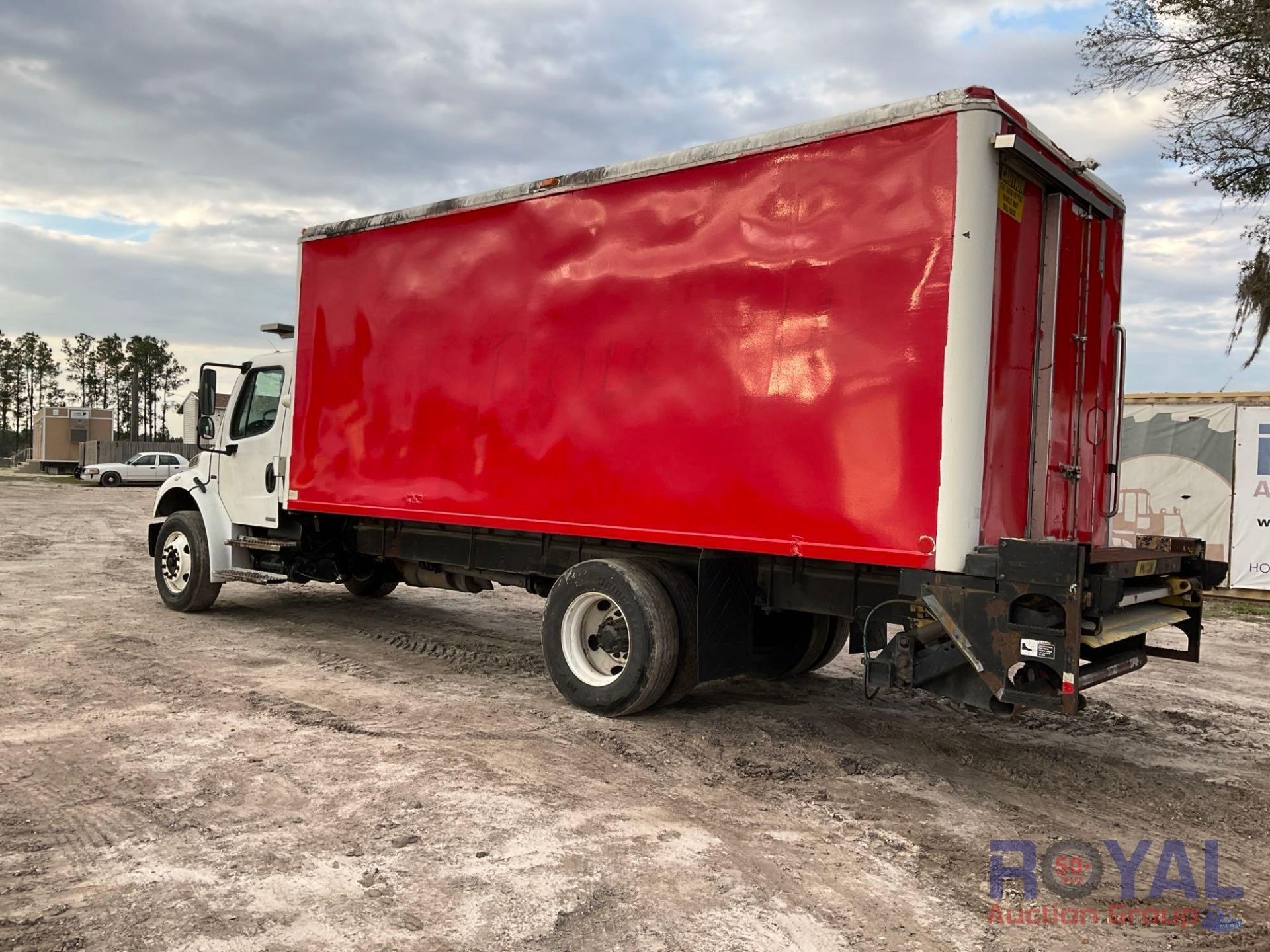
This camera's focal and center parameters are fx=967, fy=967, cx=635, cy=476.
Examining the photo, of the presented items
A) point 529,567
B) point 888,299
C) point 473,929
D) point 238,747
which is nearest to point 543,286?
point 529,567

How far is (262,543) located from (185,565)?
3.76ft

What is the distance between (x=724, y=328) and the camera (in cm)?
561

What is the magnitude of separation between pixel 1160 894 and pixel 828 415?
2592mm

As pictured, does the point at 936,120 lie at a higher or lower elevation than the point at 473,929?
higher

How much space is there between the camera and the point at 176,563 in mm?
9672

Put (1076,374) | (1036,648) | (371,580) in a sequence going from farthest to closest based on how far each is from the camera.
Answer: (371,580)
(1076,374)
(1036,648)

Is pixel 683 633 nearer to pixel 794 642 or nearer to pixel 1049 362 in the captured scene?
pixel 794 642

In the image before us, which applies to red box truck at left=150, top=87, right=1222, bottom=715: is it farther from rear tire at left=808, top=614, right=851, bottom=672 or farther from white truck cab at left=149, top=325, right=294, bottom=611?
white truck cab at left=149, top=325, right=294, bottom=611

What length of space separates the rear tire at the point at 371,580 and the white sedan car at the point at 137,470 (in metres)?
29.5

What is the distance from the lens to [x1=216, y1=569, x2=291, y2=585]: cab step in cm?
896

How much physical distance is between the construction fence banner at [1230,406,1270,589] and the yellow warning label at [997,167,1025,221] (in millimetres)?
10860

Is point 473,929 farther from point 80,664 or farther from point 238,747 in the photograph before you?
point 80,664

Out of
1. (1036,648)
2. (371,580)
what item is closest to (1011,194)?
(1036,648)
